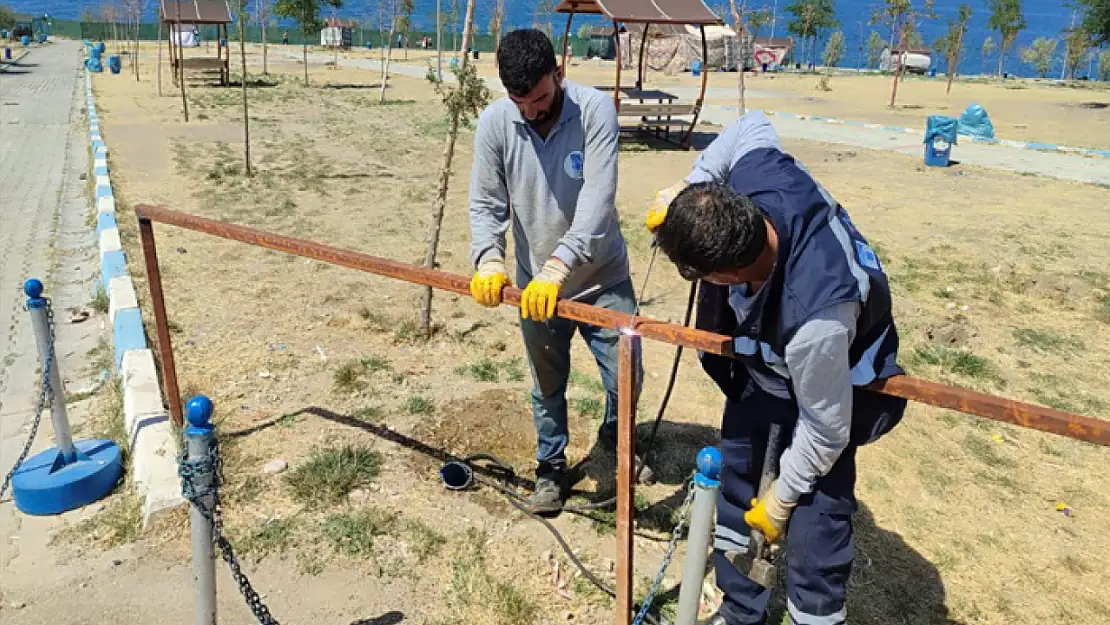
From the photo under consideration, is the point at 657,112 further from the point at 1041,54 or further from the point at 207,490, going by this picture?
the point at 1041,54

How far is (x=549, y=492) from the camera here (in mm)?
3061

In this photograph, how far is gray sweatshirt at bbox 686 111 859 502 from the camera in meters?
1.58

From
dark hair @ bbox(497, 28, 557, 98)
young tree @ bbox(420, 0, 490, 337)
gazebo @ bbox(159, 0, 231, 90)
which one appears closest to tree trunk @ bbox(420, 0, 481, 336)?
young tree @ bbox(420, 0, 490, 337)

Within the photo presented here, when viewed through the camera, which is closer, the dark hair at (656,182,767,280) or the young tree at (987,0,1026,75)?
the dark hair at (656,182,767,280)

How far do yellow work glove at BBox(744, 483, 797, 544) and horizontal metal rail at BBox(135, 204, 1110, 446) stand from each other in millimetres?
377

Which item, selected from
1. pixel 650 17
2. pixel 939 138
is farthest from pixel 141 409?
pixel 939 138

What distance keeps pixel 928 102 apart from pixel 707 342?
78.1 feet

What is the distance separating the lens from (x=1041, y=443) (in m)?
3.87

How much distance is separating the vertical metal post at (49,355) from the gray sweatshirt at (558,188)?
1.76 meters

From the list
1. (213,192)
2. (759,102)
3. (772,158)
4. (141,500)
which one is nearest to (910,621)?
(772,158)

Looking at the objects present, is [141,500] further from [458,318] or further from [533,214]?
[458,318]

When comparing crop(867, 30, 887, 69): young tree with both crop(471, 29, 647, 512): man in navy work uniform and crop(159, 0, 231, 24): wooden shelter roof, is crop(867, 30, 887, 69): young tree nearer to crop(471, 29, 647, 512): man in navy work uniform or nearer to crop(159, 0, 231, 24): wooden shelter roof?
crop(159, 0, 231, 24): wooden shelter roof

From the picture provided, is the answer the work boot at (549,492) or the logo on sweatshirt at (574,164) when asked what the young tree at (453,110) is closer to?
the work boot at (549,492)

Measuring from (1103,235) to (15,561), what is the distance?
351 inches
